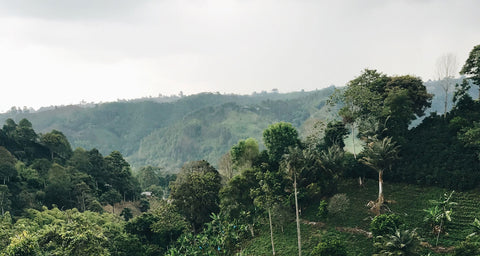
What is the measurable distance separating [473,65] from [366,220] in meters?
27.8

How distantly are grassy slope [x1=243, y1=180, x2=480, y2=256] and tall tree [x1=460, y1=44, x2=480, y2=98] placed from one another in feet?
62.4

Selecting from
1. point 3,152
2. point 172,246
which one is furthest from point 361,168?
point 3,152

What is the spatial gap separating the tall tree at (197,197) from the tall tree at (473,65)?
38.5 m

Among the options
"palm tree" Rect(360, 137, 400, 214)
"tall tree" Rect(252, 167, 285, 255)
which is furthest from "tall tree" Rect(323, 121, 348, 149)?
"palm tree" Rect(360, 137, 400, 214)

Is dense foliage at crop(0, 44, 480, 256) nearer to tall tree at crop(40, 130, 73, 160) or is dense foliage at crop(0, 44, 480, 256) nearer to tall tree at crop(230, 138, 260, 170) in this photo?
tall tree at crop(230, 138, 260, 170)

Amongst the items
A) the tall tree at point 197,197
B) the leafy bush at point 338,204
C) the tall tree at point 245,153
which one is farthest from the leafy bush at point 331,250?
the tall tree at point 245,153

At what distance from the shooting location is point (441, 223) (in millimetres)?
31172

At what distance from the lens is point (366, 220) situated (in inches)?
1439

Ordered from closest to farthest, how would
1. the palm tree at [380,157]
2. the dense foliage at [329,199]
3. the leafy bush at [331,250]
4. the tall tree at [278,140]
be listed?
the leafy bush at [331,250] < the dense foliage at [329,199] < the palm tree at [380,157] < the tall tree at [278,140]

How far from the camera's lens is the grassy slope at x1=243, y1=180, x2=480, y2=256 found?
32.5 metres

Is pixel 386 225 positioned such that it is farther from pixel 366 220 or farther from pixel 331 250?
pixel 366 220

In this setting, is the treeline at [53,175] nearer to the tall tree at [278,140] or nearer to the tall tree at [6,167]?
the tall tree at [6,167]

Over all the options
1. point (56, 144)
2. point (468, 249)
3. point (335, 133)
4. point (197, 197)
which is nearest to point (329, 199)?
point (335, 133)

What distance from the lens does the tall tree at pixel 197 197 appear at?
4697 centimetres
